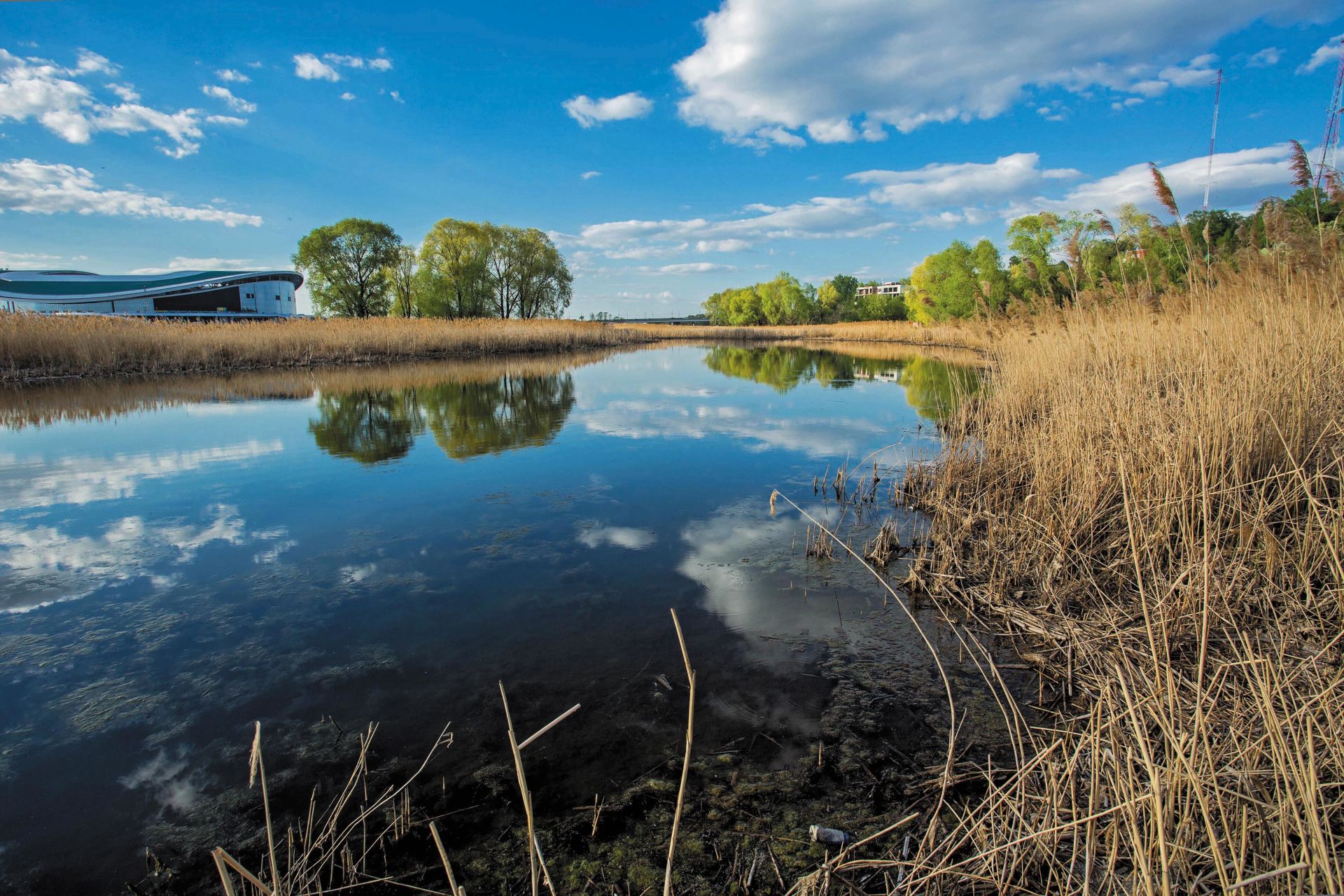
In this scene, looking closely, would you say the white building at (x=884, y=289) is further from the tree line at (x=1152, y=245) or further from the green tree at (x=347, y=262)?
the tree line at (x=1152, y=245)

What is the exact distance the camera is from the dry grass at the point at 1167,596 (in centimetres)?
147

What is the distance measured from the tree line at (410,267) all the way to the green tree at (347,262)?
5 cm

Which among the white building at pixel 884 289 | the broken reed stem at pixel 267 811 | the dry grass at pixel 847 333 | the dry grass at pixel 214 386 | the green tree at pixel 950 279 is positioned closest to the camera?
the broken reed stem at pixel 267 811

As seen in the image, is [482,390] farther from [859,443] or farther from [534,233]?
[534,233]

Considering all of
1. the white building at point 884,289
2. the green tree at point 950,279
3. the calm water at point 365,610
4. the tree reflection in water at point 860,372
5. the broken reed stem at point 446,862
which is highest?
the white building at point 884,289

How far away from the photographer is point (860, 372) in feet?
63.3

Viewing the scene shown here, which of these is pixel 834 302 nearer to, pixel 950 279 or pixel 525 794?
pixel 950 279

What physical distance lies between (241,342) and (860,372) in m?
18.7

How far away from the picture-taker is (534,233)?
46500mm

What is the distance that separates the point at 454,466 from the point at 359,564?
278 cm

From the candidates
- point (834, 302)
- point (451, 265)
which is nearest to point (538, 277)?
point (451, 265)

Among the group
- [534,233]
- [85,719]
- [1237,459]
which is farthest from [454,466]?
[534,233]

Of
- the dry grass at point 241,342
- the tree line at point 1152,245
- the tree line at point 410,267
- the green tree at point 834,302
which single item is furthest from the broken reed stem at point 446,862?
the green tree at point 834,302

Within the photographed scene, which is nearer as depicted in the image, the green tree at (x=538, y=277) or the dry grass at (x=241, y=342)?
the dry grass at (x=241, y=342)
